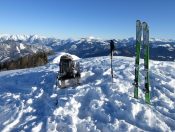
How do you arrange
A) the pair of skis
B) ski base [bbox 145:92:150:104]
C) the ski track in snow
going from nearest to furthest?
the ski track in snow → ski base [bbox 145:92:150:104] → the pair of skis

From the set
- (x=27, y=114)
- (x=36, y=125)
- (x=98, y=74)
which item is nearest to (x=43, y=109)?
(x=27, y=114)

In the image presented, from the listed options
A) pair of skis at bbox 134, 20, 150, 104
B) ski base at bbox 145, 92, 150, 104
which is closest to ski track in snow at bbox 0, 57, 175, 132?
ski base at bbox 145, 92, 150, 104

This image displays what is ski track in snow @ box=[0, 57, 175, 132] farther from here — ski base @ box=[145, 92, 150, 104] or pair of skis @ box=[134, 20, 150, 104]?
pair of skis @ box=[134, 20, 150, 104]

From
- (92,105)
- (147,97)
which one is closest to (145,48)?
(147,97)

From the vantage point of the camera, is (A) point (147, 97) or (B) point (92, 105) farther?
(A) point (147, 97)

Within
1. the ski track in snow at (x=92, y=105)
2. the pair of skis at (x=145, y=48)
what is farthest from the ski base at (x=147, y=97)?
the ski track in snow at (x=92, y=105)

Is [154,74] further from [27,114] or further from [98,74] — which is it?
[27,114]

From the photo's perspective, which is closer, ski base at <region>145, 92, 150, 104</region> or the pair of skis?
ski base at <region>145, 92, 150, 104</region>

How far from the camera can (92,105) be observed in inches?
573

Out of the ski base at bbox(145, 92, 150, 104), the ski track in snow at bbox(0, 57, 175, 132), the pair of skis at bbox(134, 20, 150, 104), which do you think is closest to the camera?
the ski track in snow at bbox(0, 57, 175, 132)

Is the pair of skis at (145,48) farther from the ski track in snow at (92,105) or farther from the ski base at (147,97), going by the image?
the ski track in snow at (92,105)

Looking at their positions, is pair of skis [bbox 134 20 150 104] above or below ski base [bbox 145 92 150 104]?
above

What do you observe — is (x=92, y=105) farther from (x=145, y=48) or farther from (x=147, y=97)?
(x=145, y=48)

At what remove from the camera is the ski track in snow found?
12.8 m
